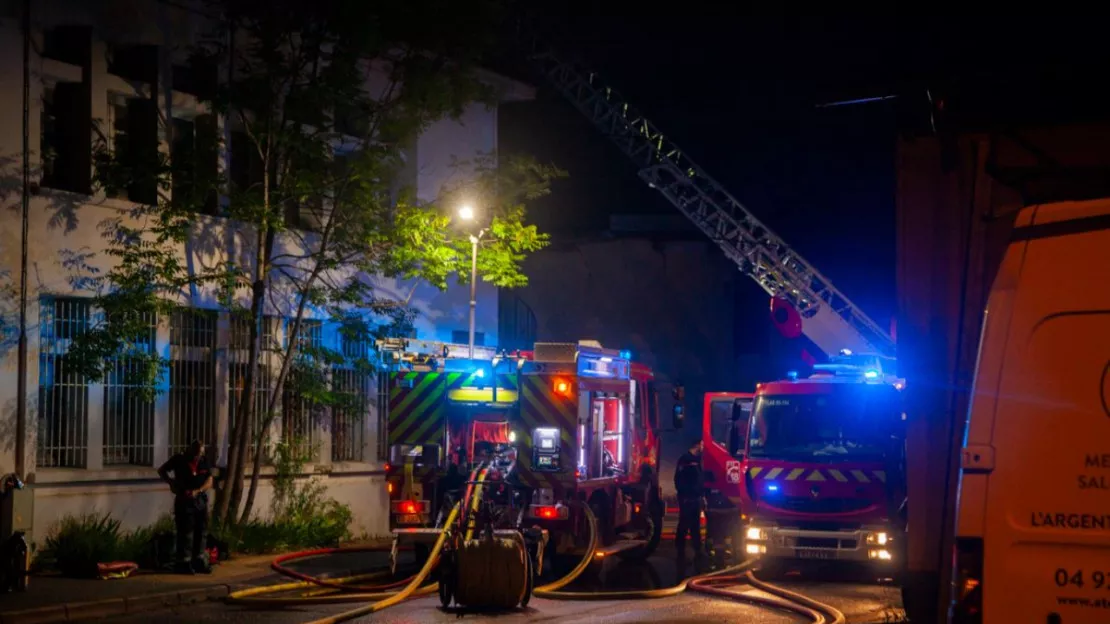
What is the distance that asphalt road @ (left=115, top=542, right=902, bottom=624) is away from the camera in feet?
43.1

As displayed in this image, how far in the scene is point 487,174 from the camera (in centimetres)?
2078

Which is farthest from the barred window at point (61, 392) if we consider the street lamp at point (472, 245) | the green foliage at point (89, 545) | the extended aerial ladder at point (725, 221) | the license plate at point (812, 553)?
the extended aerial ladder at point (725, 221)

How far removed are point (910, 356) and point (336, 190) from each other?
12805mm

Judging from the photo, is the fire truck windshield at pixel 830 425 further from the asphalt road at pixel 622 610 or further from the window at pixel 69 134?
the window at pixel 69 134

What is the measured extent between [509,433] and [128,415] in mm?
5428

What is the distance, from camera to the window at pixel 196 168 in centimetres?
1769

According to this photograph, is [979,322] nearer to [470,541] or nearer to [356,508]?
[470,541]

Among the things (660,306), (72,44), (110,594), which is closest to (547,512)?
(110,594)

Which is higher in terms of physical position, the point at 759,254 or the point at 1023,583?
the point at 759,254

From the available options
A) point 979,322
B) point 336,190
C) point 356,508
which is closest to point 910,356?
point 979,322

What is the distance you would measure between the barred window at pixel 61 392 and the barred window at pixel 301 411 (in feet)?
11.9

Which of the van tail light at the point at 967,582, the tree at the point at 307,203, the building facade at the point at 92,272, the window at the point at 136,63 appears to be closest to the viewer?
the van tail light at the point at 967,582

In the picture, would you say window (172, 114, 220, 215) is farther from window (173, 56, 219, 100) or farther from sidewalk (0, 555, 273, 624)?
sidewalk (0, 555, 273, 624)

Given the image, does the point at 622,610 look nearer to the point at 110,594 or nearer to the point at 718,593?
the point at 718,593
